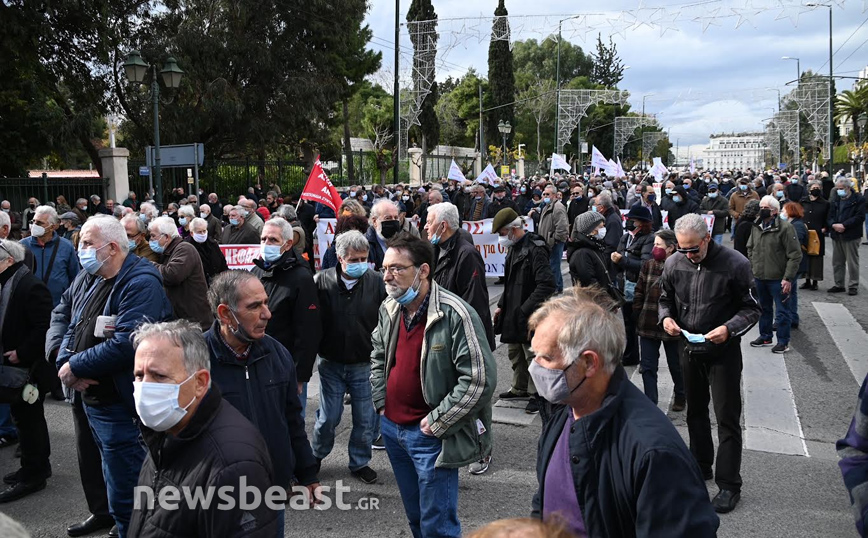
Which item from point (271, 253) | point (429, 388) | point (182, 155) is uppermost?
point (182, 155)

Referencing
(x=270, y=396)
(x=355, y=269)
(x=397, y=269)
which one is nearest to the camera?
(x=270, y=396)

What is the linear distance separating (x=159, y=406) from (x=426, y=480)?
1.57 metres

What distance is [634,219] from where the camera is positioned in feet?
25.8

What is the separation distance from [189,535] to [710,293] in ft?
12.7

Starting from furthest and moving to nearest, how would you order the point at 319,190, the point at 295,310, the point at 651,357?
the point at 319,190 < the point at 651,357 < the point at 295,310

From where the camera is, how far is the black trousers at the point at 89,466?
475 cm

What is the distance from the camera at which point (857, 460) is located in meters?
2.57

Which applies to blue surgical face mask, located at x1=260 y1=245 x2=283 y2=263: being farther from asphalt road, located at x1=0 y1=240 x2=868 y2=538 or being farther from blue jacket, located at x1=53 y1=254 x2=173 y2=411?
asphalt road, located at x1=0 y1=240 x2=868 y2=538

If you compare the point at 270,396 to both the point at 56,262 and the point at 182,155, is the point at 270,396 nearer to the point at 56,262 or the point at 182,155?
the point at 56,262

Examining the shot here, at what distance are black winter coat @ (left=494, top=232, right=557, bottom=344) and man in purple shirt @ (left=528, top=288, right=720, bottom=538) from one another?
12.3 feet

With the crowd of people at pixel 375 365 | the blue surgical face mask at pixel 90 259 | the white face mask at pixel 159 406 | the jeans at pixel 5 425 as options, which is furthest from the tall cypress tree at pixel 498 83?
the white face mask at pixel 159 406

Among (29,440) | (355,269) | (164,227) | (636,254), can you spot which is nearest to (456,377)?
(355,269)

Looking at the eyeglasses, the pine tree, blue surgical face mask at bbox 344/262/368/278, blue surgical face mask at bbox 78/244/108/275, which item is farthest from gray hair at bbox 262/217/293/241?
the pine tree

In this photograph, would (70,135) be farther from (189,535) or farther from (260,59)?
(189,535)
